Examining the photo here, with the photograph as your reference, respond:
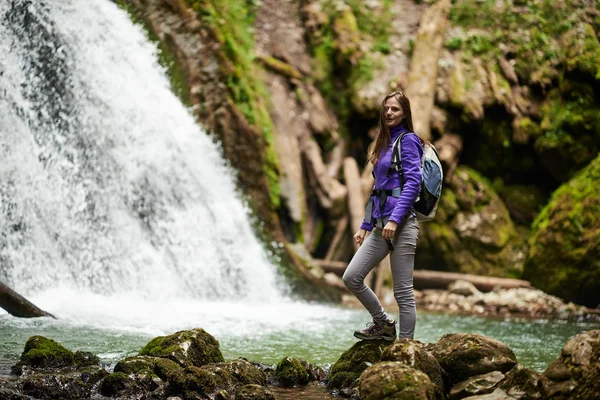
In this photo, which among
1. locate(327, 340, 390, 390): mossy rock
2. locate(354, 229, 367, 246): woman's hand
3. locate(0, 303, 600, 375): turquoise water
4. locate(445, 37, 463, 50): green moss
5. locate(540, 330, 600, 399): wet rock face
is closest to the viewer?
locate(540, 330, 600, 399): wet rock face

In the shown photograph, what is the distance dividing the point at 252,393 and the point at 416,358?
1.11 m

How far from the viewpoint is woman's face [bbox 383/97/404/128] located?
4.67 metres

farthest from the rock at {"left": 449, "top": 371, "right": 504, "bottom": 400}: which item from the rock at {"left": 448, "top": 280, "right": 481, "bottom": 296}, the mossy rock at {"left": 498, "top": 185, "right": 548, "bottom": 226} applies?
the mossy rock at {"left": 498, "top": 185, "right": 548, "bottom": 226}

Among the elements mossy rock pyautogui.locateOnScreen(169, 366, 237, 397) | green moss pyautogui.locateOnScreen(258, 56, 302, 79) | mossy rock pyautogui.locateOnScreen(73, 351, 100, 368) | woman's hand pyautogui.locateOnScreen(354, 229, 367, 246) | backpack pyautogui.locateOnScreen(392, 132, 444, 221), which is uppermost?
green moss pyautogui.locateOnScreen(258, 56, 302, 79)

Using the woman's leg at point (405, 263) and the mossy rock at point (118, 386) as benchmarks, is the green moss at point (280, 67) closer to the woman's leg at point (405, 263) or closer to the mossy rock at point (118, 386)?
the woman's leg at point (405, 263)

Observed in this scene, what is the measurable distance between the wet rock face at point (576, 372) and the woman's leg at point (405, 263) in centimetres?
111

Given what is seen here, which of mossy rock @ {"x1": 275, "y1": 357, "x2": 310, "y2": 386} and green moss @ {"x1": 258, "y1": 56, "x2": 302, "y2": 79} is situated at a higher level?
green moss @ {"x1": 258, "y1": 56, "x2": 302, "y2": 79}

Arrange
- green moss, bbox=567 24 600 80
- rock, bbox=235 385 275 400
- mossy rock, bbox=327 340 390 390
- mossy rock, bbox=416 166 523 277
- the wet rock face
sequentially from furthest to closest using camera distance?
green moss, bbox=567 24 600 80 → mossy rock, bbox=416 166 523 277 → mossy rock, bbox=327 340 390 390 → rock, bbox=235 385 275 400 → the wet rock face

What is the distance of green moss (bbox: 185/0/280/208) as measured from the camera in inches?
502

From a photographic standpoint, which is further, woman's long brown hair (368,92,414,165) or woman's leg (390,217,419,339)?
woman's long brown hair (368,92,414,165)

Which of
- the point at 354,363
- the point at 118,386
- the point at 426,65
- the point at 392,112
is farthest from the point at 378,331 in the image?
the point at 426,65

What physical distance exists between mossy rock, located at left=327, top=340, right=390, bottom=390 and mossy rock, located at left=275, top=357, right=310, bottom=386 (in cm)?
20

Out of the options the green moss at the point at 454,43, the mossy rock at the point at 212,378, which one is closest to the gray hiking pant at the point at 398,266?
the mossy rock at the point at 212,378

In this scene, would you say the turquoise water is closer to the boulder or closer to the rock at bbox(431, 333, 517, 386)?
the boulder
